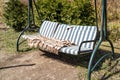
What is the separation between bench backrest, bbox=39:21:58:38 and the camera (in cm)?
771

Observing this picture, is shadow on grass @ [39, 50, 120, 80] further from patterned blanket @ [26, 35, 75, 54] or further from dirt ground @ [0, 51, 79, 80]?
patterned blanket @ [26, 35, 75, 54]

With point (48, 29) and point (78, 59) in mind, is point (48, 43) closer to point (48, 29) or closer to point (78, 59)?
point (78, 59)

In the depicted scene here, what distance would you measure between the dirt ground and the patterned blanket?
39 cm

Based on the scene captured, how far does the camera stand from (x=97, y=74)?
19.8ft

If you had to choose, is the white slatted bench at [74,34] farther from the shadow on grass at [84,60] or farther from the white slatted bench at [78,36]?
the shadow on grass at [84,60]

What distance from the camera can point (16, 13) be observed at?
10539 millimetres

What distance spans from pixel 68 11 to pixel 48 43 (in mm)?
2537

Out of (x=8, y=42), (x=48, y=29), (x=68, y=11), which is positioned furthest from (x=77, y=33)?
(x=8, y=42)

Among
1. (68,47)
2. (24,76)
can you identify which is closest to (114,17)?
(68,47)

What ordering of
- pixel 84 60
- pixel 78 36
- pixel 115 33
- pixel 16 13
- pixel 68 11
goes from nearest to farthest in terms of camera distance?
pixel 78 36
pixel 84 60
pixel 115 33
pixel 68 11
pixel 16 13

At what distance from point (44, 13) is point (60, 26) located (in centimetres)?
239

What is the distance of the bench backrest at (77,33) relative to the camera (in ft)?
21.4

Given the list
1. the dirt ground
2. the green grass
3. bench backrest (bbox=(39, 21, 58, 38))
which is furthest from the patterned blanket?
the green grass

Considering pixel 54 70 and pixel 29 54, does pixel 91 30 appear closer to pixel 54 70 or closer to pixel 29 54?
pixel 54 70
